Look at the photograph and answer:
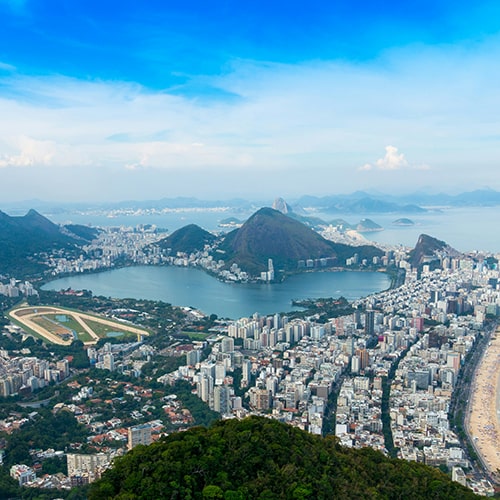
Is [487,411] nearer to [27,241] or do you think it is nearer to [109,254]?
[109,254]

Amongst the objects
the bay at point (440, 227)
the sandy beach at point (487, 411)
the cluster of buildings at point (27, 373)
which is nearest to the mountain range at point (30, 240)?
the bay at point (440, 227)

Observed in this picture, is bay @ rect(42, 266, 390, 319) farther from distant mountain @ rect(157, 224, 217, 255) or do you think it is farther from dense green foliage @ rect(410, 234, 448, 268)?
distant mountain @ rect(157, 224, 217, 255)

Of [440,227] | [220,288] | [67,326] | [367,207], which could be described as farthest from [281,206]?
[67,326]

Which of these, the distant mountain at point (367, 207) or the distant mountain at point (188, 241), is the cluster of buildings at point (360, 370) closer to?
the distant mountain at point (188, 241)

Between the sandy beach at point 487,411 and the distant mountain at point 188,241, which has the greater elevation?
the distant mountain at point 188,241

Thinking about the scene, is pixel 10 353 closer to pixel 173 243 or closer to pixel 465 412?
pixel 465 412

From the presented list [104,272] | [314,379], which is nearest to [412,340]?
[314,379]

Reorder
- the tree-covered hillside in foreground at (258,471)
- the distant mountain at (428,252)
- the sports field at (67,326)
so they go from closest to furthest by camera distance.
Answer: the tree-covered hillside in foreground at (258,471) < the sports field at (67,326) < the distant mountain at (428,252)
